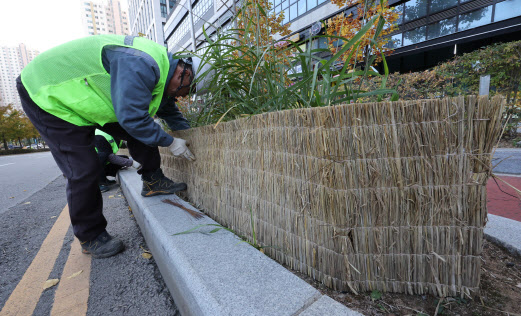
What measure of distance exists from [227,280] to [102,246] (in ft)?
4.50

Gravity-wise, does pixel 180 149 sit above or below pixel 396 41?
below

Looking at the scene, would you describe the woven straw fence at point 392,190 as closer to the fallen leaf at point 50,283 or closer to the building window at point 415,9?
the fallen leaf at point 50,283

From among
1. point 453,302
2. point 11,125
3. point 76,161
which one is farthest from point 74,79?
point 11,125

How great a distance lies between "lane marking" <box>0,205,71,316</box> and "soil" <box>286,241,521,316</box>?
1.64m

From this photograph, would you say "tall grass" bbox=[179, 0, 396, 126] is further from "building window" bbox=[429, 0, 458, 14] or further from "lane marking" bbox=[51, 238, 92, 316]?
"building window" bbox=[429, 0, 458, 14]

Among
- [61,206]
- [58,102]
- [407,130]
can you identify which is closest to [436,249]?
[407,130]

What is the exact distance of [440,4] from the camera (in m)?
11.3

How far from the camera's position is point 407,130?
0.90 metres

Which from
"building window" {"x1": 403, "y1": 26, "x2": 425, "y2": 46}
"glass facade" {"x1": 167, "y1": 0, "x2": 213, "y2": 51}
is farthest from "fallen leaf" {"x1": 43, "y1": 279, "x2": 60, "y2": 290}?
"glass facade" {"x1": 167, "y1": 0, "x2": 213, "y2": 51}

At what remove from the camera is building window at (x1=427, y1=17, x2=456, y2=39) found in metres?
11.4

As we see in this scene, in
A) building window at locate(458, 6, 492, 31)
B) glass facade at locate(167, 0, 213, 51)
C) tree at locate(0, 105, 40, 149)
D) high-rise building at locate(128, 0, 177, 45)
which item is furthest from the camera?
high-rise building at locate(128, 0, 177, 45)

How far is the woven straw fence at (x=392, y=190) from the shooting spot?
872 millimetres

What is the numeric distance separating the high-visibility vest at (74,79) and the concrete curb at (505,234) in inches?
94.0

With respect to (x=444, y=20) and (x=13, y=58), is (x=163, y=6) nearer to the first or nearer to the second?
(x=444, y=20)
